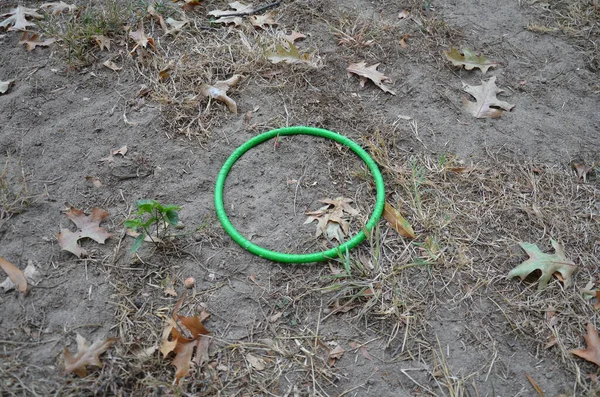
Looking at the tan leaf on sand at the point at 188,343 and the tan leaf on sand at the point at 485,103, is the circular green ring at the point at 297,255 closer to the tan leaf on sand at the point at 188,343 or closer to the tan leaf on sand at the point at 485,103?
the tan leaf on sand at the point at 188,343

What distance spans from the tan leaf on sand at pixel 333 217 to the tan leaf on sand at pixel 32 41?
2.16 metres

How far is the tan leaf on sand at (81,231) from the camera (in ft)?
7.54

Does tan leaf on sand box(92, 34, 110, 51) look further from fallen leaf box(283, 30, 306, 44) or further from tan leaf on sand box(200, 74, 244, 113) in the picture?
fallen leaf box(283, 30, 306, 44)

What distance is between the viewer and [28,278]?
7.23 ft

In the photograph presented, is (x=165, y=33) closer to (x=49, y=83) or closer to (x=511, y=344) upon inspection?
(x=49, y=83)

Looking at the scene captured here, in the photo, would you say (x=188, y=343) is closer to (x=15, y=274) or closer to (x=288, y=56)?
(x=15, y=274)

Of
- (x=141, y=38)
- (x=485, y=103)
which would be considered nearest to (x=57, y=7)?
(x=141, y=38)

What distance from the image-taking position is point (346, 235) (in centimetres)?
244

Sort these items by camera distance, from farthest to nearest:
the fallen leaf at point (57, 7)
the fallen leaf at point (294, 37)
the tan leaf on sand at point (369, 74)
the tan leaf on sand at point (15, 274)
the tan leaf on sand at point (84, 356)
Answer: the fallen leaf at point (57, 7), the fallen leaf at point (294, 37), the tan leaf on sand at point (369, 74), the tan leaf on sand at point (15, 274), the tan leaf on sand at point (84, 356)

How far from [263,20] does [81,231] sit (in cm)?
194

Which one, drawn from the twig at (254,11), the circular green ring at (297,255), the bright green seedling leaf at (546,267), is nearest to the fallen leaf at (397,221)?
the circular green ring at (297,255)

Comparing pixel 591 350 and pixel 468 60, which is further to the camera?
pixel 468 60

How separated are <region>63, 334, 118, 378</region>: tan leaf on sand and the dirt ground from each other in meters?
0.04

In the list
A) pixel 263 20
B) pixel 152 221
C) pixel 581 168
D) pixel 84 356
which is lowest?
pixel 84 356
